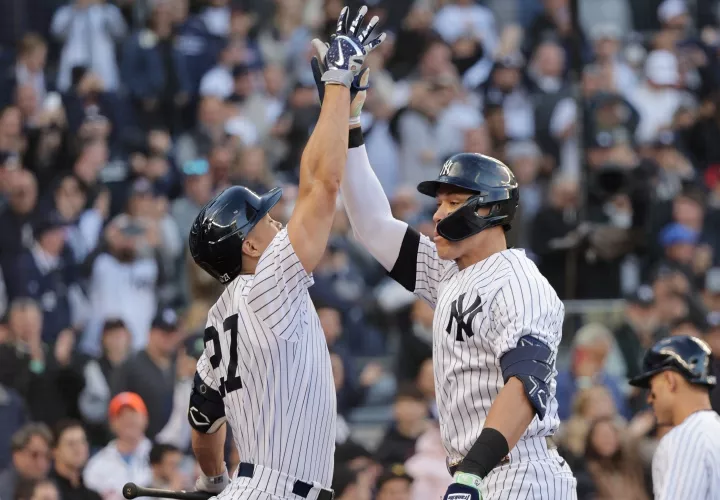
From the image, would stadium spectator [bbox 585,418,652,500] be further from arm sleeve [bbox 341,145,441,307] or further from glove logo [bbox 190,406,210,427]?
glove logo [bbox 190,406,210,427]

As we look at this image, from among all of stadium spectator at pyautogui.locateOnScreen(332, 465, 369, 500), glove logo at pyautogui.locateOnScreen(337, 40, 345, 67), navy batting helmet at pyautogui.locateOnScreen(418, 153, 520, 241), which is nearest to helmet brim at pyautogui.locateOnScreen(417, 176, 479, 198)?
navy batting helmet at pyautogui.locateOnScreen(418, 153, 520, 241)

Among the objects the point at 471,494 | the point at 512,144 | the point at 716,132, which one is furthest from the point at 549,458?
the point at 716,132

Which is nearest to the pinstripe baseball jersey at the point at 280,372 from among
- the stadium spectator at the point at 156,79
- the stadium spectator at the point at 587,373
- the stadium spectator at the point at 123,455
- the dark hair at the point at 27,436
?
the stadium spectator at the point at 123,455

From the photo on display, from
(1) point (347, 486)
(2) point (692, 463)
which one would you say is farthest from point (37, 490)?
(2) point (692, 463)

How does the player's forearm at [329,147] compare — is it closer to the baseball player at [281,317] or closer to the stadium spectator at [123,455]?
the baseball player at [281,317]

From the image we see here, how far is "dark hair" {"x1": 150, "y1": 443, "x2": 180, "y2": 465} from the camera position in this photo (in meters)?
8.82

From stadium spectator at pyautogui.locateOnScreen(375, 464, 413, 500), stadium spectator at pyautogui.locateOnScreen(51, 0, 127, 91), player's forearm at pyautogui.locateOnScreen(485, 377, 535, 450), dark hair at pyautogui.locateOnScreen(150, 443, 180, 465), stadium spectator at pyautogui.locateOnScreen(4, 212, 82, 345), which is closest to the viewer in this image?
player's forearm at pyautogui.locateOnScreen(485, 377, 535, 450)

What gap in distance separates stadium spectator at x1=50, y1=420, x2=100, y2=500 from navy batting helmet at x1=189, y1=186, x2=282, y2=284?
3953mm

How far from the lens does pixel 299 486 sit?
5047 millimetres

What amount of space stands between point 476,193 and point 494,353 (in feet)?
2.12

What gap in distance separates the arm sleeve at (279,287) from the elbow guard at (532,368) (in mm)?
781

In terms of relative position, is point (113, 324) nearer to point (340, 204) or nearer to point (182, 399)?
point (182, 399)

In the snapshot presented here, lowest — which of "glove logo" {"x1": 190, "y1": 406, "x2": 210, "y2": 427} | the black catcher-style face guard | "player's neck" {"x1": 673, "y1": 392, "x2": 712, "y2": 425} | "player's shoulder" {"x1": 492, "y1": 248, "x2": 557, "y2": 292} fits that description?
"glove logo" {"x1": 190, "y1": 406, "x2": 210, "y2": 427}

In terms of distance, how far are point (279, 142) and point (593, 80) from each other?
3.02 metres
